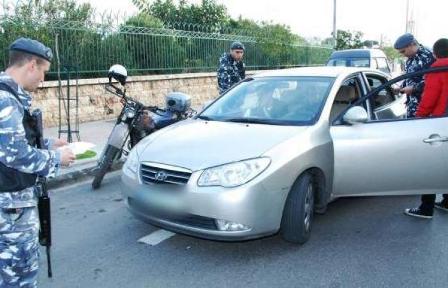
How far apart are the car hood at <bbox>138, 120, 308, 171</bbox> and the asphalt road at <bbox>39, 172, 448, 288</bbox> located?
2.62ft

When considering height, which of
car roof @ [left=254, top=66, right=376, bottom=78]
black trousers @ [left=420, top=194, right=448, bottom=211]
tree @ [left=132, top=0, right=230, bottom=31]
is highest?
tree @ [left=132, top=0, right=230, bottom=31]

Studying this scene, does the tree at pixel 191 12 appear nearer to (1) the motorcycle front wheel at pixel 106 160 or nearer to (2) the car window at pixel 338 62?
(2) the car window at pixel 338 62

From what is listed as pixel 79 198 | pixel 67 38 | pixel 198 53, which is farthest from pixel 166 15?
pixel 79 198

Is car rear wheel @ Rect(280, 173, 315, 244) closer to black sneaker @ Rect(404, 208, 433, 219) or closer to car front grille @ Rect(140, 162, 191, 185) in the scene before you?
car front grille @ Rect(140, 162, 191, 185)

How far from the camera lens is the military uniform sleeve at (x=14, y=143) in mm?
2213

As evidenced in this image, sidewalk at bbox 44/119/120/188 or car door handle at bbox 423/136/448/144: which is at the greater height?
car door handle at bbox 423/136/448/144

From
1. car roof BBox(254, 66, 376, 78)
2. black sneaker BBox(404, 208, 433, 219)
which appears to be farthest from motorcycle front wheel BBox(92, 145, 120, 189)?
black sneaker BBox(404, 208, 433, 219)

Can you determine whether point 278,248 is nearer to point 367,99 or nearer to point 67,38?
point 367,99

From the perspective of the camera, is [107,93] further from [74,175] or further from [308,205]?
[308,205]

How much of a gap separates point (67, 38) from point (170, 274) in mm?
8260

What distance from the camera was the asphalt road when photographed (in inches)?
136

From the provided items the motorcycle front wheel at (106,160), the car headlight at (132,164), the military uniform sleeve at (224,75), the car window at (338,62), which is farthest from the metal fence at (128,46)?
the car headlight at (132,164)

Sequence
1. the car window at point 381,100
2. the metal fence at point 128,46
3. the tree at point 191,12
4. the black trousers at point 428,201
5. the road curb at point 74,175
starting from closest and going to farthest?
the black trousers at point 428,201, the car window at point 381,100, the road curb at point 74,175, the metal fence at point 128,46, the tree at point 191,12

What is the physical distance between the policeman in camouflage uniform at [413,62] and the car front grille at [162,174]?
10.5 feet
